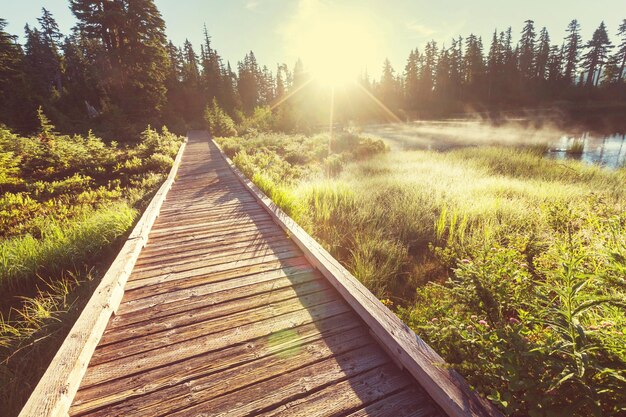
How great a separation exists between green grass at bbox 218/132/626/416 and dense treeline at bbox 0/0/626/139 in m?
23.3

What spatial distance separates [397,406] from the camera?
196 cm

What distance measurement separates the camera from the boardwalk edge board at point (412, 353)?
1.79 m

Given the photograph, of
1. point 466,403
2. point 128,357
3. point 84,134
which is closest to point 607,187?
point 466,403

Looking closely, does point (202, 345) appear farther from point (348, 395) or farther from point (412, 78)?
point (412, 78)

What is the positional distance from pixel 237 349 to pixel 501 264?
105 inches

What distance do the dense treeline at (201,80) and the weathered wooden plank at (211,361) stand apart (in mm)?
25295

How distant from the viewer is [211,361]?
2314 mm

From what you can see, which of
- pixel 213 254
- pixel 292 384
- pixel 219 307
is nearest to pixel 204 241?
pixel 213 254

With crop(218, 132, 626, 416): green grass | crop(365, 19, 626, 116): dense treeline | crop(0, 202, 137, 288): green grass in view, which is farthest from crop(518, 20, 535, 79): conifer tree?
crop(0, 202, 137, 288): green grass

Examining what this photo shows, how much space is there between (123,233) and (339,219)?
14.4 feet

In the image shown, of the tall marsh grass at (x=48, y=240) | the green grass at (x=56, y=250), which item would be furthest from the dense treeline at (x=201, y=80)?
the green grass at (x=56, y=250)

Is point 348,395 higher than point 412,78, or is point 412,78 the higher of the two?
point 412,78

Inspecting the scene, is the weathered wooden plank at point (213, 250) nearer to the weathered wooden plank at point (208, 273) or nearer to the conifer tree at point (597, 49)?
the weathered wooden plank at point (208, 273)

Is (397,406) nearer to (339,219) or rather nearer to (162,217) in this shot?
(339,219)
